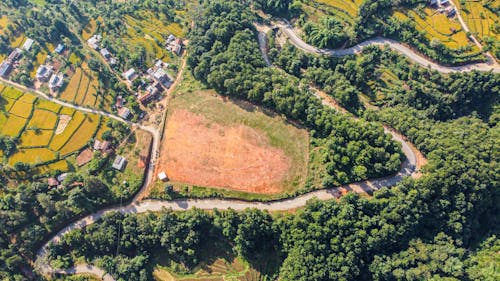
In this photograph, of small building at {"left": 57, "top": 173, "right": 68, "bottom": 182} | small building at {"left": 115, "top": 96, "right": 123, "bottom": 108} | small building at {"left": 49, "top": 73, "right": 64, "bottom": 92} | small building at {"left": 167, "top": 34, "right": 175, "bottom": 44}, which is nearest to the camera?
small building at {"left": 57, "top": 173, "right": 68, "bottom": 182}

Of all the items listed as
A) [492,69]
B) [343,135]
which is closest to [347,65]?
[343,135]

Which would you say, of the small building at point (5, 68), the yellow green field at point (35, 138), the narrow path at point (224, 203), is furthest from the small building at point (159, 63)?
the small building at point (5, 68)

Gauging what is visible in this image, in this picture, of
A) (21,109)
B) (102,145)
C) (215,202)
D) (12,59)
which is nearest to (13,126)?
(21,109)

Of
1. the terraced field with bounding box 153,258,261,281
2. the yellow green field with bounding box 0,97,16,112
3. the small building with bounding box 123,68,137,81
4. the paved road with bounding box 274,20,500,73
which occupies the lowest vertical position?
the terraced field with bounding box 153,258,261,281

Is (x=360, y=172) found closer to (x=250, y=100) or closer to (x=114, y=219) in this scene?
(x=250, y=100)

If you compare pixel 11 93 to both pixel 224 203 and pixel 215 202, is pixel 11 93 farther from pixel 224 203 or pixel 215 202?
pixel 224 203

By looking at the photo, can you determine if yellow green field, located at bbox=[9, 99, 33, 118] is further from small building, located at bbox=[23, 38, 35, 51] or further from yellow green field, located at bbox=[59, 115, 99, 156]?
small building, located at bbox=[23, 38, 35, 51]

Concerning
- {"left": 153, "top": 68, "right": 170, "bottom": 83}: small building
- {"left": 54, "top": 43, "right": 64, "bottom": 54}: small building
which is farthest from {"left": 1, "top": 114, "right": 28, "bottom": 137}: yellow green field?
{"left": 153, "top": 68, "right": 170, "bottom": 83}: small building

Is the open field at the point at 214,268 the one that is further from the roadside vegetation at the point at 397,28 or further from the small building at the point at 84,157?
the roadside vegetation at the point at 397,28
